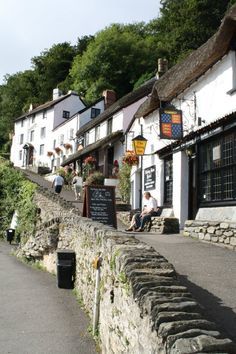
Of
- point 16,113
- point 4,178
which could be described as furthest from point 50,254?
point 16,113

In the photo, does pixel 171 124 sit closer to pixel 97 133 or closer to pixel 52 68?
pixel 97 133

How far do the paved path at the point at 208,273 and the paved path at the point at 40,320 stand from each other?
2.04 meters

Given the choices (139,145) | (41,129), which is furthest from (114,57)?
(139,145)

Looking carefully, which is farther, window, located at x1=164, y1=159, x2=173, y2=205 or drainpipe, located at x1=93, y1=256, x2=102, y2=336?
window, located at x1=164, y1=159, x2=173, y2=205

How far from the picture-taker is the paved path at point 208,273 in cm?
599

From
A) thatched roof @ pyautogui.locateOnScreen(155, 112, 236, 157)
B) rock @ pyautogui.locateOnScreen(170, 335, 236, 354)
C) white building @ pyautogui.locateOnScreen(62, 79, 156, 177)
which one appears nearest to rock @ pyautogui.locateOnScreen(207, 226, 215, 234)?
thatched roof @ pyautogui.locateOnScreen(155, 112, 236, 157)

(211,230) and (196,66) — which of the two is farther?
(196,66)

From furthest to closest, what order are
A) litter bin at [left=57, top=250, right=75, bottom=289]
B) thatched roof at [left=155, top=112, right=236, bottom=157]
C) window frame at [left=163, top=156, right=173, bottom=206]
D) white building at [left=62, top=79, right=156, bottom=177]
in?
white building at [left=62, top=79, right=156, bottom=177] → window frame at [left=163, top=156, right=173, bottom=206] → thatched roof at [left=155, top=112, right=236, bottom=157] → litter bin at [left=57, top=250, right=75, bottom=289]

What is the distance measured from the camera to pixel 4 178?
3219cm

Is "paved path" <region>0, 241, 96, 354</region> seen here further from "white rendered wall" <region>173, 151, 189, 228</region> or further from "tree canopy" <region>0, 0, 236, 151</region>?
"tree canopy" <region>0, 0, 236, 151</region>

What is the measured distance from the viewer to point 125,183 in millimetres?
24094

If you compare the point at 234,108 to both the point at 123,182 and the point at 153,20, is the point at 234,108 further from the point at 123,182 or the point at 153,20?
the point at 153,20

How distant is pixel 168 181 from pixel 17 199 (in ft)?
47.3

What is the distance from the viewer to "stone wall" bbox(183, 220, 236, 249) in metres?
11.5
